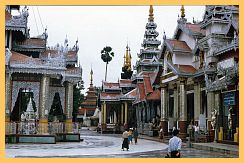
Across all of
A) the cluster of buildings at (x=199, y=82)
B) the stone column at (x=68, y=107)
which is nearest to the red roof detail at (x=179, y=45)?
the cluster of buildings at (x=199, y=82)

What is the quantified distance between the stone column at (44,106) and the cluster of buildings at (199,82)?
8.93 m

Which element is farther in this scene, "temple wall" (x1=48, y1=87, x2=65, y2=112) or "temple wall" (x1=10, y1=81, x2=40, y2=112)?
"temple wall" (x1=48, y1=87, x2=65, y2=112)

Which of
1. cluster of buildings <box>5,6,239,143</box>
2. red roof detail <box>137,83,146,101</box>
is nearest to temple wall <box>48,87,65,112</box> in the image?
cluster of buildings <box>5,6,239,143</box>

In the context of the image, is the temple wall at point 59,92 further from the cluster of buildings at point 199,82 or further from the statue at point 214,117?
the statue at point 214,117

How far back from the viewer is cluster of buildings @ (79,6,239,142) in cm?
2066

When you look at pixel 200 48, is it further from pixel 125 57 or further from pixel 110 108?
pixel 125 57

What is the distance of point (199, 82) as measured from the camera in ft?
86.7

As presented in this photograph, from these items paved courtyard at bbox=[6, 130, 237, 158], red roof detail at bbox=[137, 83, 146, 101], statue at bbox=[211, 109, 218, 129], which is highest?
red roof detail at bbox=[137, 83, 146, 101]

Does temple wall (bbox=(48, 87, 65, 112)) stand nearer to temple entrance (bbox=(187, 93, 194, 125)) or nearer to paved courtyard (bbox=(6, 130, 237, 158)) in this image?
paved courtyard (bbox=(6, 130, 237, 158))

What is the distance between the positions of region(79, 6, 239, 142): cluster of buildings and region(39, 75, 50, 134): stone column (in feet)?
29.3

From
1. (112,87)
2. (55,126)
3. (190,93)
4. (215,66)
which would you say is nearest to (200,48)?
(215,66)

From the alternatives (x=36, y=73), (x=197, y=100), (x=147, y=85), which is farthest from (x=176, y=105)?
(x=36, y=73)

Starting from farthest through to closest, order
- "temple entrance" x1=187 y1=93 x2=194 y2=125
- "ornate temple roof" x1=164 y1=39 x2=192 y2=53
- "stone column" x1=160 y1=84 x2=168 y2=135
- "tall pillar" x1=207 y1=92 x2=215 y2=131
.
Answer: "stone column" x1=160 y1=84 x2=168 y2=135, "temple entrance" x1=187 y1=93 x2=194 y2=125, "ornate temple roof" x1=164 y1=39 x2=192 y2=53, "tall pillar" x1=207 y1=92 x2=215 y2=131

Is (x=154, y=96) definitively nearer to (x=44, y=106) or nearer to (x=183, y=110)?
(x=183, y=110)
